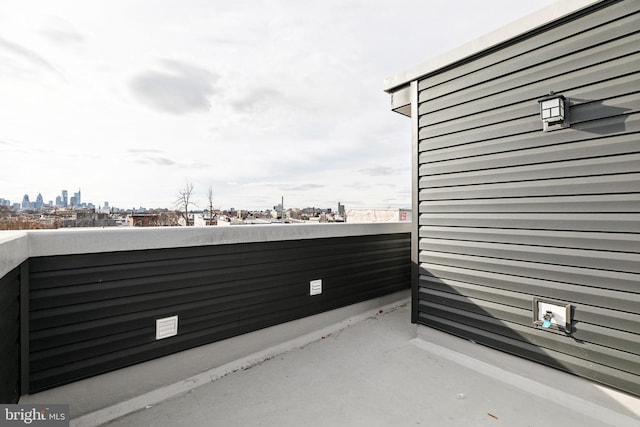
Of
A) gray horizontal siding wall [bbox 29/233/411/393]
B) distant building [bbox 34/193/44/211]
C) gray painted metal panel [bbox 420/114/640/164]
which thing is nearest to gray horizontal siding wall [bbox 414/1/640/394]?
gray painted metal panel [bbox 420/114/640/164]

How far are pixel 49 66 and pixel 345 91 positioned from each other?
5.57 m

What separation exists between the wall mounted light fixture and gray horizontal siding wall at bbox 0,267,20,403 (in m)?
3.41

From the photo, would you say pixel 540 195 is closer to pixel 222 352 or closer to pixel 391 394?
pixel 391 394

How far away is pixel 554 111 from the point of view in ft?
7.01

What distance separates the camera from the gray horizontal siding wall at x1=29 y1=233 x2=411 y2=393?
1711 millimetres

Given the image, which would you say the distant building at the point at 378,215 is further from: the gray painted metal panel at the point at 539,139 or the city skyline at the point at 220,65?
the gray painted metal panel at the point at 539,139

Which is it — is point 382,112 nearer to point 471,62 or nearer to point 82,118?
point 471,62

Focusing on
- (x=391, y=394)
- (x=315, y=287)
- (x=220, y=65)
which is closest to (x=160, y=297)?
(x=315, y=287)

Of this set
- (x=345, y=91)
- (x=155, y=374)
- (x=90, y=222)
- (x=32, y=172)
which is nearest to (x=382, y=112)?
(x=345, y=91)

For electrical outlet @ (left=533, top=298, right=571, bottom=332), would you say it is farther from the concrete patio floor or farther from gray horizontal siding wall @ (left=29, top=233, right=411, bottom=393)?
gray horizontal siding wall @ (left=29, top=233, right=411, bottom=393)

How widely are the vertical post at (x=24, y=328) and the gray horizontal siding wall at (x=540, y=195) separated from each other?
321 centimetres

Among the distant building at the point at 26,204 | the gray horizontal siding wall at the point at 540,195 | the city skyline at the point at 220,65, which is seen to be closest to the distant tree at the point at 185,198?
the city skyline at the point at 220,65

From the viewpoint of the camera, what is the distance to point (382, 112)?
6.25m

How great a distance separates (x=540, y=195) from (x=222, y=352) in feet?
9.82
